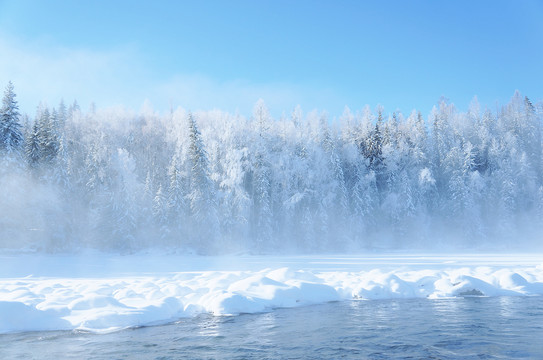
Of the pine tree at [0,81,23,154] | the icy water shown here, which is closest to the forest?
the pine tree at [0,81,23,154]

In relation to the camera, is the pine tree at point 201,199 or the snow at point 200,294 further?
the pine tree at point 201,199

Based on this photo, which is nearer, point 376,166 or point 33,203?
point 33,203

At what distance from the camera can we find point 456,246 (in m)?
45.0

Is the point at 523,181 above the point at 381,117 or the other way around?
the other way around

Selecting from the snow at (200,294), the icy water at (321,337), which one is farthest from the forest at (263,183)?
the icy water at (321,337)

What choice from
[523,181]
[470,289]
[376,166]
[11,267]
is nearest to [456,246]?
[376,166]

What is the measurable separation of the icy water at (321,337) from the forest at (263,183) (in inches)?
1010

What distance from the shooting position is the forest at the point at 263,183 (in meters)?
34.3

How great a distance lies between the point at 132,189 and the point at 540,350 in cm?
3567

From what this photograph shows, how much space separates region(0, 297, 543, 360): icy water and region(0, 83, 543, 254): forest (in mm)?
25648

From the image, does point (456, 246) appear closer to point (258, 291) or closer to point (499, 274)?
point (499, 274)

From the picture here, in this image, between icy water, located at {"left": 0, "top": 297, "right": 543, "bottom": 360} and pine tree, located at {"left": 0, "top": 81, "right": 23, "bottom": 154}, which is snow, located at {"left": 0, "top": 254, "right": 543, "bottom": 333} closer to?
icy water, located at {"left": 0, "top": 297, "right": 543, "bottom": 360}

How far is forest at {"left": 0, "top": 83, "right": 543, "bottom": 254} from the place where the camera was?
113 feet

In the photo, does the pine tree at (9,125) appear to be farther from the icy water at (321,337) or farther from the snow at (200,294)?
the icy water at (321,337)
